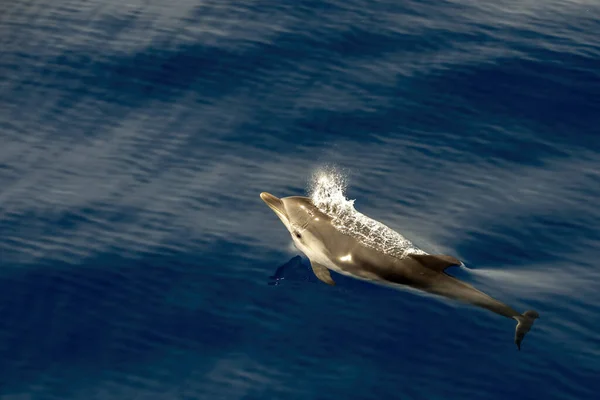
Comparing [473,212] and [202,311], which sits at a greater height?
[473,212]

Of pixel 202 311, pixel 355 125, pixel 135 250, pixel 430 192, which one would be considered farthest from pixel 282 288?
pixel 355 125

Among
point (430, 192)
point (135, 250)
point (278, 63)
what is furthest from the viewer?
point (278, 63)

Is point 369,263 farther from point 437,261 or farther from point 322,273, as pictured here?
point 437,261

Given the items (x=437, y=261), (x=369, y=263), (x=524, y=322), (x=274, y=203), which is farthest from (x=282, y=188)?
(x=524, y=322)

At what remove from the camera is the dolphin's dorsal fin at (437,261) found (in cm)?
2561

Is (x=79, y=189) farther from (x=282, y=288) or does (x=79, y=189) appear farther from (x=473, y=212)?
(x=473, y=212)

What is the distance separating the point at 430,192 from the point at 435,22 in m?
12.0

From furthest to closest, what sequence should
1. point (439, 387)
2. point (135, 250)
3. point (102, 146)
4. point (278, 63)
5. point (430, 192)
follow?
point (278, 63) < point (102, 146) < point (430, 192) < point (135, 250) < point (439, 387)

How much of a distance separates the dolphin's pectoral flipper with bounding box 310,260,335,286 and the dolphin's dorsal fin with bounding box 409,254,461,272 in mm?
2440

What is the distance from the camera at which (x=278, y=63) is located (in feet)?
128

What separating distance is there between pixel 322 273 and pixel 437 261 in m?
3.18

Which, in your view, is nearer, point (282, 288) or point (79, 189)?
point (282, 288)

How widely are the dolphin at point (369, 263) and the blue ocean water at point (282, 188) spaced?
1.42 feet

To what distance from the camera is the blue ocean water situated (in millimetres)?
24953
